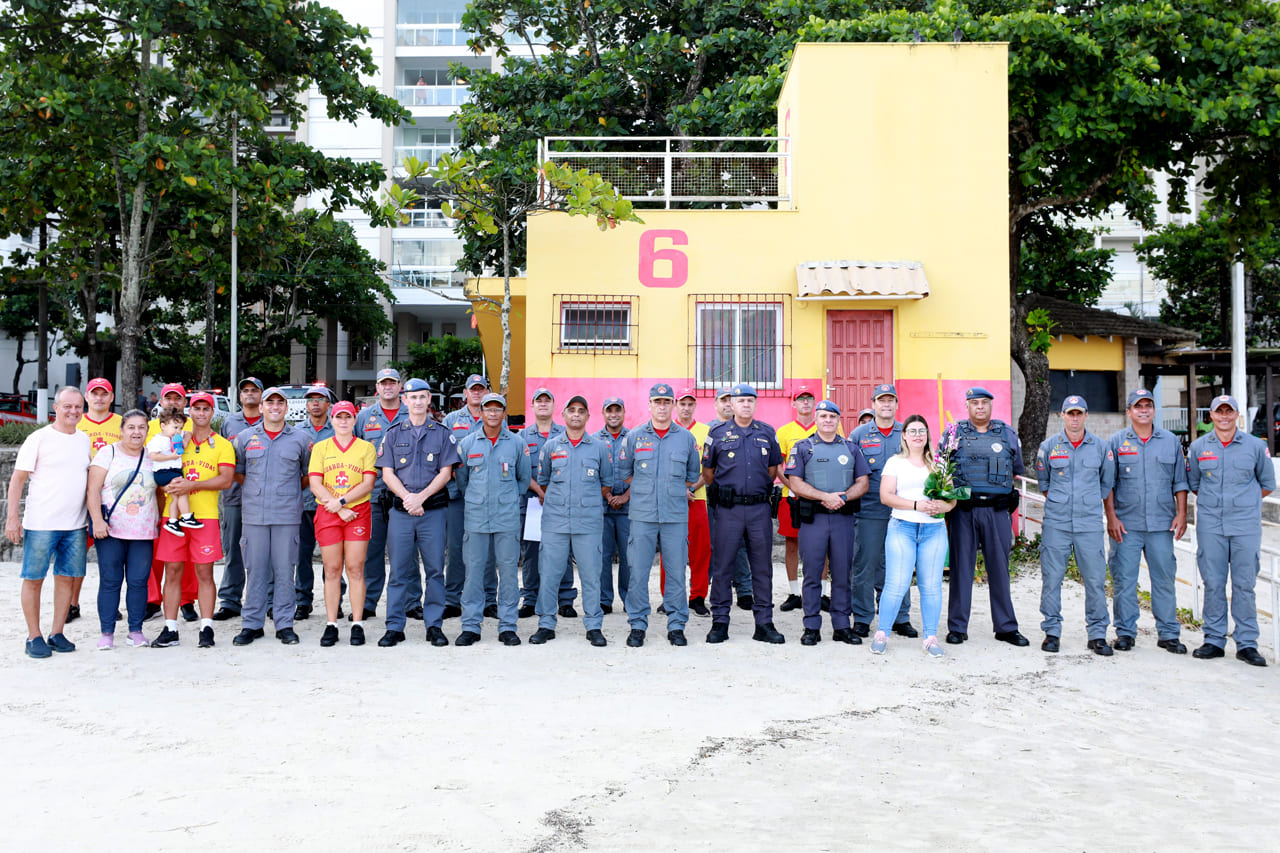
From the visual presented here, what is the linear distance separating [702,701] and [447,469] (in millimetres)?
2731

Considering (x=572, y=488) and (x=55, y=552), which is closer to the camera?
(x=55, y=552)

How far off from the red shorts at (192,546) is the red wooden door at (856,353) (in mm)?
7192

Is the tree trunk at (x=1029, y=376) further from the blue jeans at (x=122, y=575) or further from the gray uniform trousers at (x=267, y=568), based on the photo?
the blue jeans at (x=122, y=575)

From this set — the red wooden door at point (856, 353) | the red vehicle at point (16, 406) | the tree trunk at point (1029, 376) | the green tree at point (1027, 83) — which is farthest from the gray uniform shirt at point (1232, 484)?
the red vehicle at point (16, 406)

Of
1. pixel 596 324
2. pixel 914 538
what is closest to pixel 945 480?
pixel 914 538

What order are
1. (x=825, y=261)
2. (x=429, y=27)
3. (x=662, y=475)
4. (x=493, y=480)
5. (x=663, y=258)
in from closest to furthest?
(x=493, y=480), (x=662, y=475), (x=825, y=261), (x=663, y=258), (x=429, y=27)

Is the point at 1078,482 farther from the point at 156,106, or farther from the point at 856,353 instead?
the point at 156,106

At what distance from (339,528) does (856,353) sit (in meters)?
6.85

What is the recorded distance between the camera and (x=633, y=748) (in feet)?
16.4

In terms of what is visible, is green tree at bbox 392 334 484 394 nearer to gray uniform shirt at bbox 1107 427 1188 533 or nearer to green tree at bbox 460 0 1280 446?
green tree at bbox 460 0 1280 446

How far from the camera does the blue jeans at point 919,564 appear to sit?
A: 23.6ft

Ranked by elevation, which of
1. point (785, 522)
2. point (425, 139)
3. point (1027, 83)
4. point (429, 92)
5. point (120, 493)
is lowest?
point (785, 522)

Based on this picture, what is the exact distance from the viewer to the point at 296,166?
15445 mm

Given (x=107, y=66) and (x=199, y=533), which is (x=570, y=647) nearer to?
(x=199, y=533)
